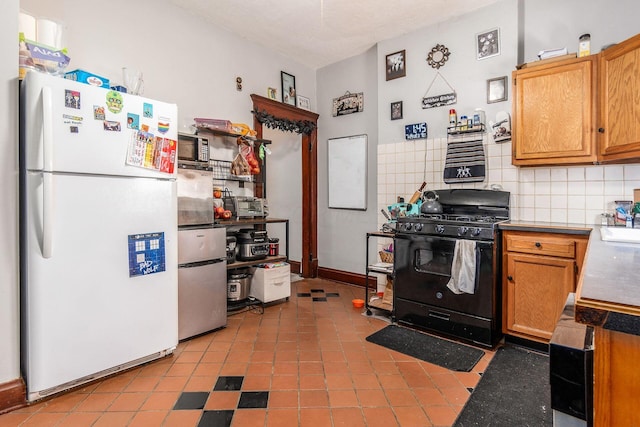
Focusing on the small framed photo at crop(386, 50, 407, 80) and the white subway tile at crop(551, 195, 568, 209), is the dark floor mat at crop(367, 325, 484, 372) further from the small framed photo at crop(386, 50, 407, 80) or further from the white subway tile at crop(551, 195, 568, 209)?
the small framed photo at crop(386, 50, 407, 80)

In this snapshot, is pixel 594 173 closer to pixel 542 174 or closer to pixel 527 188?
pixel 542 174

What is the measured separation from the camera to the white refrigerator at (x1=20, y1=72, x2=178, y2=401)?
1730 mm

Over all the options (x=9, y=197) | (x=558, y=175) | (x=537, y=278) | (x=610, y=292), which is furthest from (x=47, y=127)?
(x=558, y=175)

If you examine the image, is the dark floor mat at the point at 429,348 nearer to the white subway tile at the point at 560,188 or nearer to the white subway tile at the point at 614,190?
the white subway tile at the point at 560,188

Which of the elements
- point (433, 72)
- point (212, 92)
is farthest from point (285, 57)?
point (433, 72)

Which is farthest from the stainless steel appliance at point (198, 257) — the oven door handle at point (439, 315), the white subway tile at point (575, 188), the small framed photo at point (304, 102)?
the white subway tile at point (575, 188)

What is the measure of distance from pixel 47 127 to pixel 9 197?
42cm

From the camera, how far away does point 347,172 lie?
4.26 metres

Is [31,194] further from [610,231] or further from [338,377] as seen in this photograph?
[610,231]

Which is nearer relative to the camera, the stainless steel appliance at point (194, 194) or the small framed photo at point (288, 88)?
the stainless steel appliance at point (194, 194)

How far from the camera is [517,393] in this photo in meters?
1.92

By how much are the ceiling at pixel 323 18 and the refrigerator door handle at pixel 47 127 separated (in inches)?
72.9

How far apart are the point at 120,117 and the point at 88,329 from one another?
1242 mm

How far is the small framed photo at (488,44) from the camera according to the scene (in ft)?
9.74
